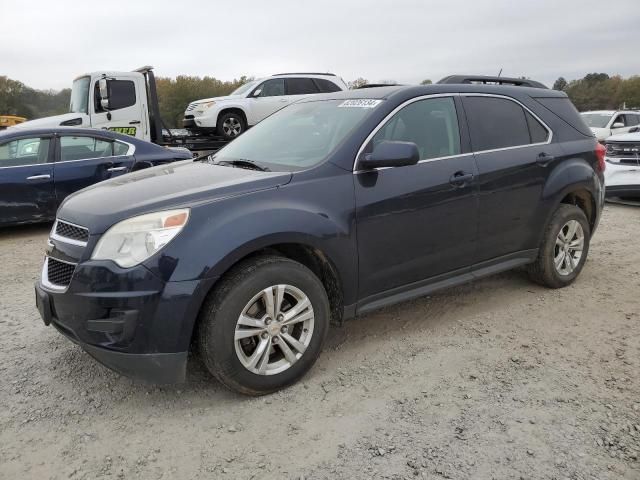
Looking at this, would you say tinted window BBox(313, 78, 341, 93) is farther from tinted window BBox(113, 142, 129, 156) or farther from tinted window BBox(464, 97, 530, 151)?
tinted window BBox(464, 97, 530, 151)

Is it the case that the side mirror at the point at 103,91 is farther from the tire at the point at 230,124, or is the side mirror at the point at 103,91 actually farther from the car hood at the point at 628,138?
the car hood at the point at 628,138

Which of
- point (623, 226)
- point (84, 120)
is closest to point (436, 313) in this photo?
point (623, 226)

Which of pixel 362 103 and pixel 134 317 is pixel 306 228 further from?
pixel 362 103

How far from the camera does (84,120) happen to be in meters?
10.5

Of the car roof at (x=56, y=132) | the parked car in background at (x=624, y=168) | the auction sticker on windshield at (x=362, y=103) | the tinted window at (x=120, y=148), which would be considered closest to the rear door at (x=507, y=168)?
the auction sticker on windshield at (x=362, y=103)

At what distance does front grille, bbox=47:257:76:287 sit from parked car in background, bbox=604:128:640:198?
894 centimetres

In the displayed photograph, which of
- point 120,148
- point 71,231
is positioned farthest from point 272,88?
point 71,231

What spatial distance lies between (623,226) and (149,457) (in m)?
7.11

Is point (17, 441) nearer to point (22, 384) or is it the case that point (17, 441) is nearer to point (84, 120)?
point (22, 384)

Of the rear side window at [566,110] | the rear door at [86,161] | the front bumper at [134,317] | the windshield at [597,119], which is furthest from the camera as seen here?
the windshield at [597,119]

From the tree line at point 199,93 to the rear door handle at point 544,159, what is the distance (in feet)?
113

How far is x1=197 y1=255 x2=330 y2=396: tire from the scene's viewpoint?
272cm

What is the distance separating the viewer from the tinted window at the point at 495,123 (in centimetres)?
393

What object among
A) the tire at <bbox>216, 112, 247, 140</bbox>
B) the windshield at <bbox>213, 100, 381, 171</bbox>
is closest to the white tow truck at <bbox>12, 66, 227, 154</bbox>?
the tire at <bbox>216, 112, 247, 140</bbox>
